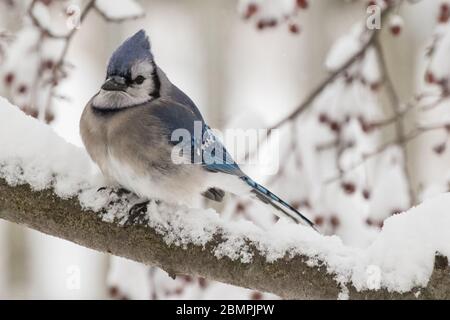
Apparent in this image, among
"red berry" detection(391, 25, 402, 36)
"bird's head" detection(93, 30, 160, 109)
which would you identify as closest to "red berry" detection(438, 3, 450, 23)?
"red berry" detection(391, 25, 402, 36)

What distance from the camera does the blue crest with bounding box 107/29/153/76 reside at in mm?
2289

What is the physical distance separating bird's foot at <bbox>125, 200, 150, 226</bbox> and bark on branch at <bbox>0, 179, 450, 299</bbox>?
0.02 m

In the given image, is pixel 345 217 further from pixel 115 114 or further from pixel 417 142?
pixel 417 142

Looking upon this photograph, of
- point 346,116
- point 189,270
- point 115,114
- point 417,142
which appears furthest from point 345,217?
point 417,142

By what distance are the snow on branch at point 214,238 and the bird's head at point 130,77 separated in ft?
1.27

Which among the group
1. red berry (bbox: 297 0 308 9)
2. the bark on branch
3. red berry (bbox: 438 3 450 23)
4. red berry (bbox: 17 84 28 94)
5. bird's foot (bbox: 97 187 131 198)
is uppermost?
red berry (bbox: 297 0 308 9)

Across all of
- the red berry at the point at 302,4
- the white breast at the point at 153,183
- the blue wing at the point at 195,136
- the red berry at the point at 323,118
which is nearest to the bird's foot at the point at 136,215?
the white breast at the point at 153,183

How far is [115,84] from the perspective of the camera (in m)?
2.30

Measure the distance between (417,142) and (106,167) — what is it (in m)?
5.80

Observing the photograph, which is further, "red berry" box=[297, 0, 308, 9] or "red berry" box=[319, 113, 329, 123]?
"red berry" box=[319, 113, 329, 123]

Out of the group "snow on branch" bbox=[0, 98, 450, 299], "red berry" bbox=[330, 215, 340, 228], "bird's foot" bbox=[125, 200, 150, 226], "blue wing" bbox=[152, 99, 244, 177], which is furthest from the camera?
"red berry" bbox=[330, 215, 340, 228]

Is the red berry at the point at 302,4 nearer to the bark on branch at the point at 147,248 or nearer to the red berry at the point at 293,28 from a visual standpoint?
the red berry at the point at 293,28

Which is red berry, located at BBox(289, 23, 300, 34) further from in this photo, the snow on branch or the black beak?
the snow on branch

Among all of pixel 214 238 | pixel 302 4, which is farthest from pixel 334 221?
pixel 214 238
